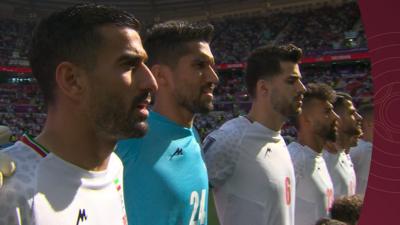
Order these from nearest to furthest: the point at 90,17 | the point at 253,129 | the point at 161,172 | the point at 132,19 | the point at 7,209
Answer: the point at 7,209
the point at 90,17
the point at 132,19
the point at 161,172
the point at 253,129

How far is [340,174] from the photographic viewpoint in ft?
15.0

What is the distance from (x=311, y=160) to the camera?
396cm

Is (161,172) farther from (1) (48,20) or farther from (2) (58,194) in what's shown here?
(1) (48,20)

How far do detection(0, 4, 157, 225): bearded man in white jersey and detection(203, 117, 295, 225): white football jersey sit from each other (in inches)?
51.6

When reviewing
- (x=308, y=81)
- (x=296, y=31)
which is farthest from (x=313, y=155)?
(x=296, y=31)

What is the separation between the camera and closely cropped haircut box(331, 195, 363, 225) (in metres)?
3.24

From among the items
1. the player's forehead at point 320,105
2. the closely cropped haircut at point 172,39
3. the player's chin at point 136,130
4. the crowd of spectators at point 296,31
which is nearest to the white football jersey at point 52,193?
the player's chin at point 136,130

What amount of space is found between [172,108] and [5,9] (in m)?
32.5

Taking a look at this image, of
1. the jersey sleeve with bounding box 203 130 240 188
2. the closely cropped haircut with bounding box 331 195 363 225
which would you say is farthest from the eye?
the closely cropped haircut with bounding box 331 195 363 225

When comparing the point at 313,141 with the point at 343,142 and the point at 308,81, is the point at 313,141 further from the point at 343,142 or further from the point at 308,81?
the point at 308,81

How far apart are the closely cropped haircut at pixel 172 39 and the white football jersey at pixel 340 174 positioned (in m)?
2.39

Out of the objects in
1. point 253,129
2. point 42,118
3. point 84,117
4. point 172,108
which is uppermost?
point 84,117

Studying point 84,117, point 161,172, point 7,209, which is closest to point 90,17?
point 84,117

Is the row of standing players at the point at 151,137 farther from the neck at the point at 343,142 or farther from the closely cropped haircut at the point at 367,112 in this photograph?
the closely cropped haircut at the point at 367,112
